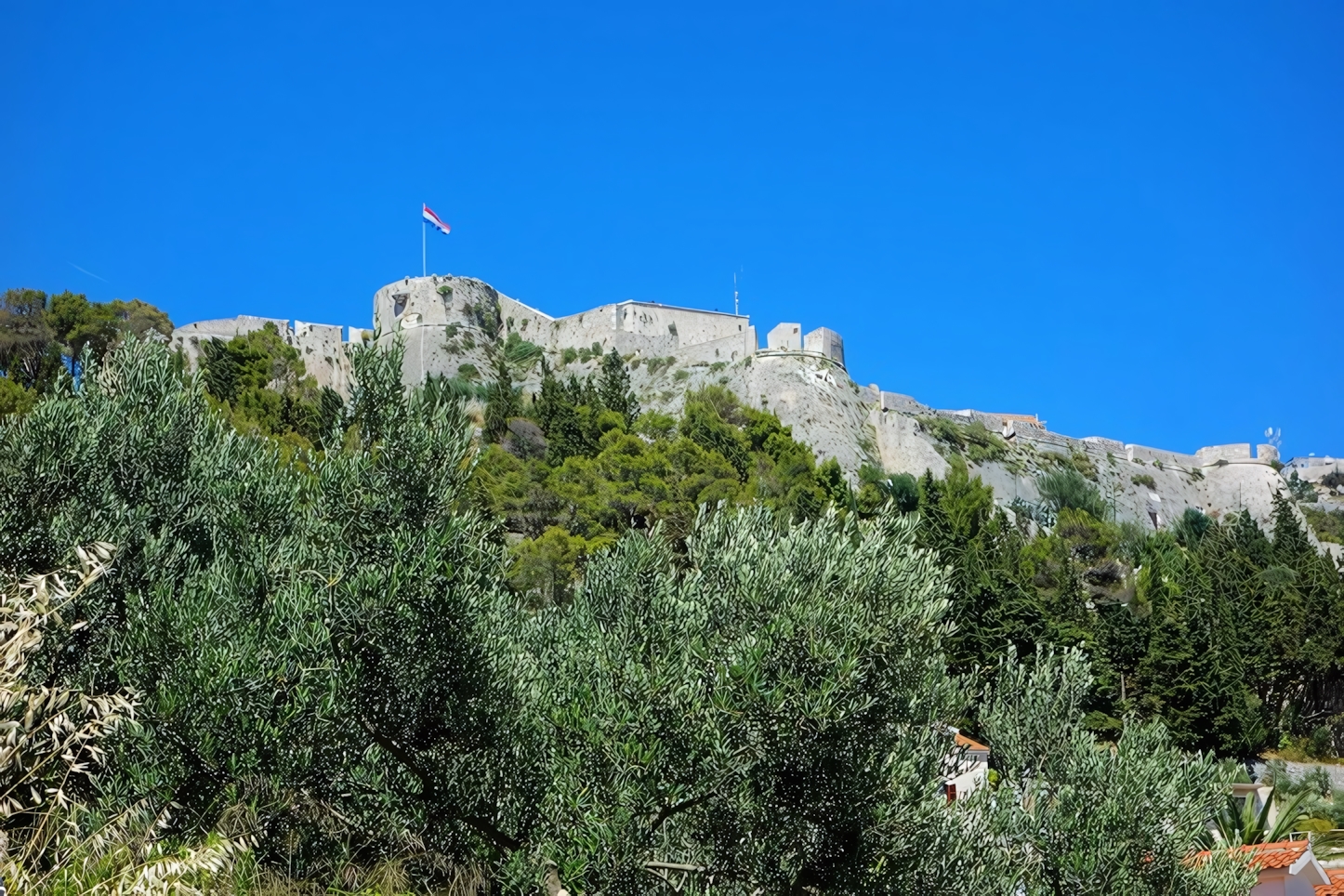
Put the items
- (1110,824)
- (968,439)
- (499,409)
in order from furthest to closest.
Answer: (968,439) < (499,409) < (1110,824)

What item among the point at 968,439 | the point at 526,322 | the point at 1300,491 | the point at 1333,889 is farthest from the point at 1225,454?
the point at 1333,889

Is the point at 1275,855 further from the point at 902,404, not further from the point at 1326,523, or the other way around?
the point at 1326,523

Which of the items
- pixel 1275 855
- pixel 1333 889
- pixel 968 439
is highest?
pixel 968 439

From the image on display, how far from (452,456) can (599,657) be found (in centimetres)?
211

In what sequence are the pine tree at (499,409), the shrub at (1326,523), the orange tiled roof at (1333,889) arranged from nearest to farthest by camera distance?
the orange tiled roof at (1333,889), the pine tree at (499,409), the shrub at (1326,523)

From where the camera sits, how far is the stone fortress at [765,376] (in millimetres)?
60125

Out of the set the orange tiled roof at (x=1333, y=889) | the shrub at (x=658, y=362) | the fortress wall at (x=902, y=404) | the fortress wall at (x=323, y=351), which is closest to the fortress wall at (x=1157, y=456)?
the fortress wall at (x=902, y=404)

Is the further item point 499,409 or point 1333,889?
point 499,409

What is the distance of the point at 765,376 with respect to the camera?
6109cm

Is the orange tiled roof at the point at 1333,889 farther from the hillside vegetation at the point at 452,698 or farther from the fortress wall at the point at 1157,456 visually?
the fortress wall at the point at 1157,456

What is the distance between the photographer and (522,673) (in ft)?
38.4

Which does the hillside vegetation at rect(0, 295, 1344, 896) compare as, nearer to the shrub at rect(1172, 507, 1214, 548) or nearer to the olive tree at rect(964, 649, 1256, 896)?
the olive tree at rect(964, 649, 1256, 896)

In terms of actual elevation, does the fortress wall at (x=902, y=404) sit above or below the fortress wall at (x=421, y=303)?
below

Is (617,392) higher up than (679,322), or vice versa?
(679,322)
